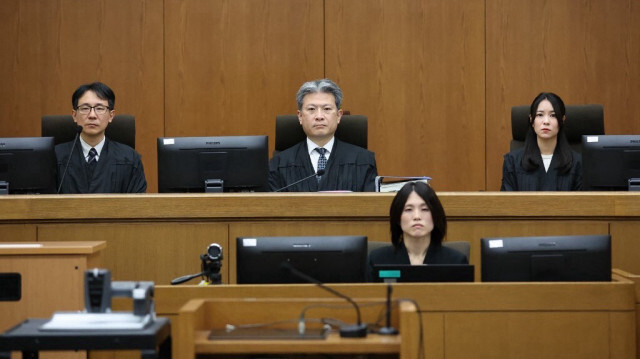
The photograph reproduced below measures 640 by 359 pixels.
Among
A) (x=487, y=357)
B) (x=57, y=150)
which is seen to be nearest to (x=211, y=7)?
(x=57, y=150)

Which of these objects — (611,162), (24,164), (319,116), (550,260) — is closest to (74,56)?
(24,164)

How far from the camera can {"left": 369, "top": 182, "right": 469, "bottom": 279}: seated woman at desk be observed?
2990 millimetres

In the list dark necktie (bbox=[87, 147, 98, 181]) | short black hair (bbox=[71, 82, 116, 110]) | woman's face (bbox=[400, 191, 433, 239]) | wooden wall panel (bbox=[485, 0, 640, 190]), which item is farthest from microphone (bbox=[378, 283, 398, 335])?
wooden wall panel (bbox=[485, 0, 640, 190])

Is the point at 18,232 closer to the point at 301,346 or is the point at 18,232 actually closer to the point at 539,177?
the point at 301,346

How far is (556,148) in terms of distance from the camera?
441 cm

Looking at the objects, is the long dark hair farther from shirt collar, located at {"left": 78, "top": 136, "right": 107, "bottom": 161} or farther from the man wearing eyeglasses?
shirt collar, located at {"left": 78, "top": 136, "right": 107, "bottom": 161}

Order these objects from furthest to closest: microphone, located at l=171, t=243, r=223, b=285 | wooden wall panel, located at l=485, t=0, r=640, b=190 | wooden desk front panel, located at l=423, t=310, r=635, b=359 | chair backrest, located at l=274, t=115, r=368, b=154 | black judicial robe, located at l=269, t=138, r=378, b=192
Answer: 1. wooden wall panel, located at l=485, t=0, r=640, b=190
2. chair backrest, located at l=274, t=115, r=368, b=154
3. black judicial robe, located at l=269, t=138, r=378, b=192
4. microphone, located at l=171, t=243, r=223, b=285
5. wooden desk front panel, located at l=423, t=310, r=635, b=359

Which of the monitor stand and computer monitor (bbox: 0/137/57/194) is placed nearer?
the monitor stand

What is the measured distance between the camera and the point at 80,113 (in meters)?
4.39

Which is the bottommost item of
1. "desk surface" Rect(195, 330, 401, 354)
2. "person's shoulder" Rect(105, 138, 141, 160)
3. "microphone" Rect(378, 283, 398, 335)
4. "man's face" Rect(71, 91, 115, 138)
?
"desk surface" Rect(195, 330, 401, 354)

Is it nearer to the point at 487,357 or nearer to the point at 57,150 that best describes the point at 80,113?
the point at 57,150

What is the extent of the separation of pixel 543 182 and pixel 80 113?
7.78ft

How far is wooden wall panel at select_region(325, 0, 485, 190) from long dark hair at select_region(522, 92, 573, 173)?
1.40 meters

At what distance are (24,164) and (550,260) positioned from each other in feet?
7.60
